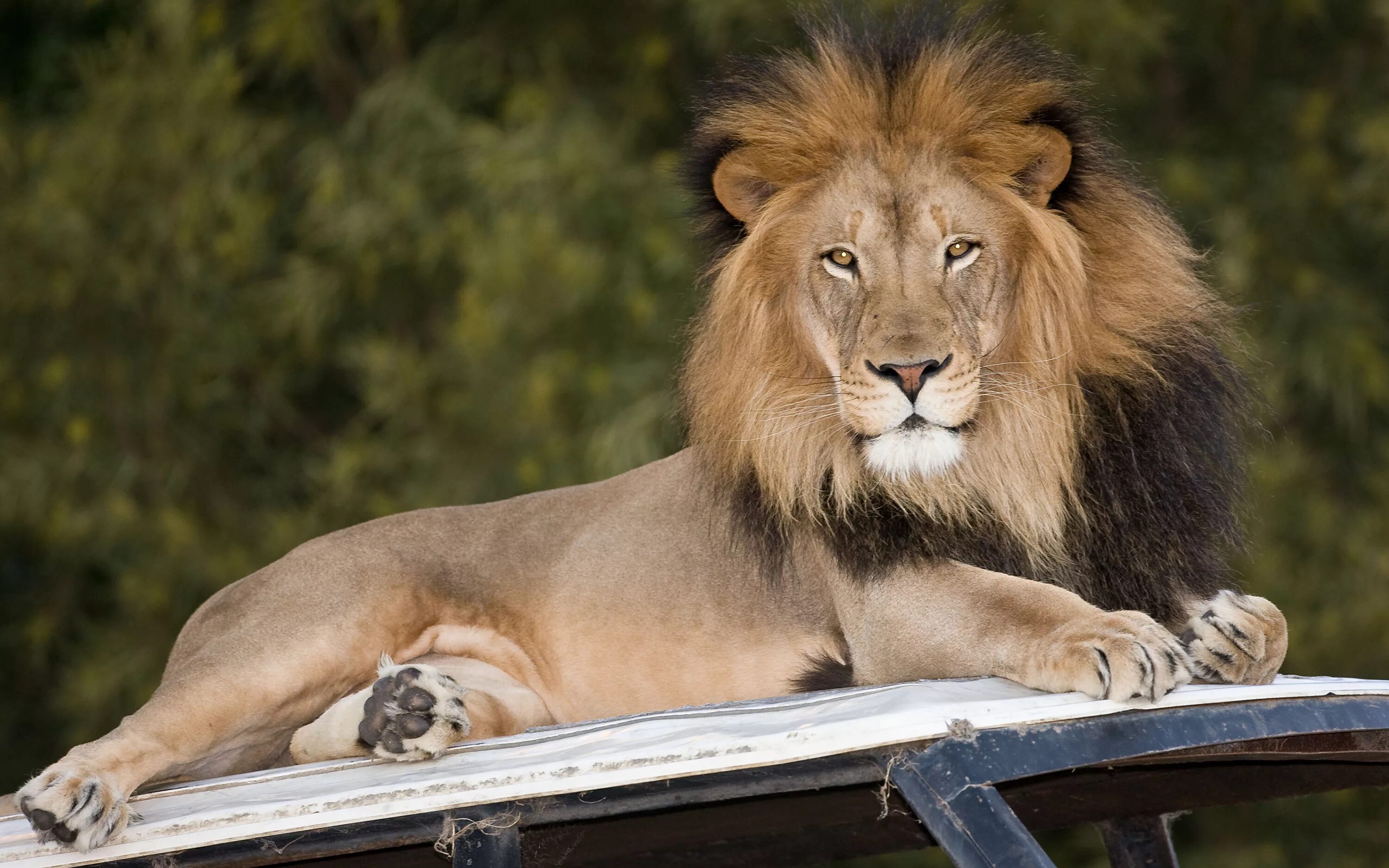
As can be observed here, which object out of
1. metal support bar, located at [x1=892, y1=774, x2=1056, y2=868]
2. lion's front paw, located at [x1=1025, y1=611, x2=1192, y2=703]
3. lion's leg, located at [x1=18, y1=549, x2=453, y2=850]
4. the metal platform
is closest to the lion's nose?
lion's front paw, located at [x1=1025, y1=611, x2=1192, y2=703]

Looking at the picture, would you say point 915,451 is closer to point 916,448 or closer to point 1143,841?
point 916,448

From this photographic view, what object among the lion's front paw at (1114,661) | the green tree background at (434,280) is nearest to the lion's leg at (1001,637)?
the lion's front paw at (1114,661)

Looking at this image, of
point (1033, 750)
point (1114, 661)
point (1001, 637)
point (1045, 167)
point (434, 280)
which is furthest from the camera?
point (434, 280)

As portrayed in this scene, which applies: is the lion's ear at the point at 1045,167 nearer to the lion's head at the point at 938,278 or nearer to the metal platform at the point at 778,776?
the lion's head at the point at 938,278

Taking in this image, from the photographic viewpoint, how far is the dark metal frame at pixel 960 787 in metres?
1.77

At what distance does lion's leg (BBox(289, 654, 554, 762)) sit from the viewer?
2395 millimetres

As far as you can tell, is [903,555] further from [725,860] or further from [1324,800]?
[1324,800]

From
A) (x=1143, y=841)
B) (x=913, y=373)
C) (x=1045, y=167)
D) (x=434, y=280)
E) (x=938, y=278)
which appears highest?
(x=1045, y=167)

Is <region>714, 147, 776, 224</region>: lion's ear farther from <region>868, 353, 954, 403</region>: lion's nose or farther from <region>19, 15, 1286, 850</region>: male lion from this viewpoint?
<region>868, 353, 954, 403</region>: lion's nose

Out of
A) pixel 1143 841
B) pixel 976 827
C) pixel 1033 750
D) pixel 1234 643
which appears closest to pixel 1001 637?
pixel 1234 643

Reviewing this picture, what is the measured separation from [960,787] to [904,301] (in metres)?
1.18

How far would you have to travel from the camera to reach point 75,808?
2467 millimetres

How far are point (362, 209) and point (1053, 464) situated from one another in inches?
281

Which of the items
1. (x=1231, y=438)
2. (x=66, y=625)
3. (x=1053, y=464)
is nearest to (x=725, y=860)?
(x=1053, y=464)
